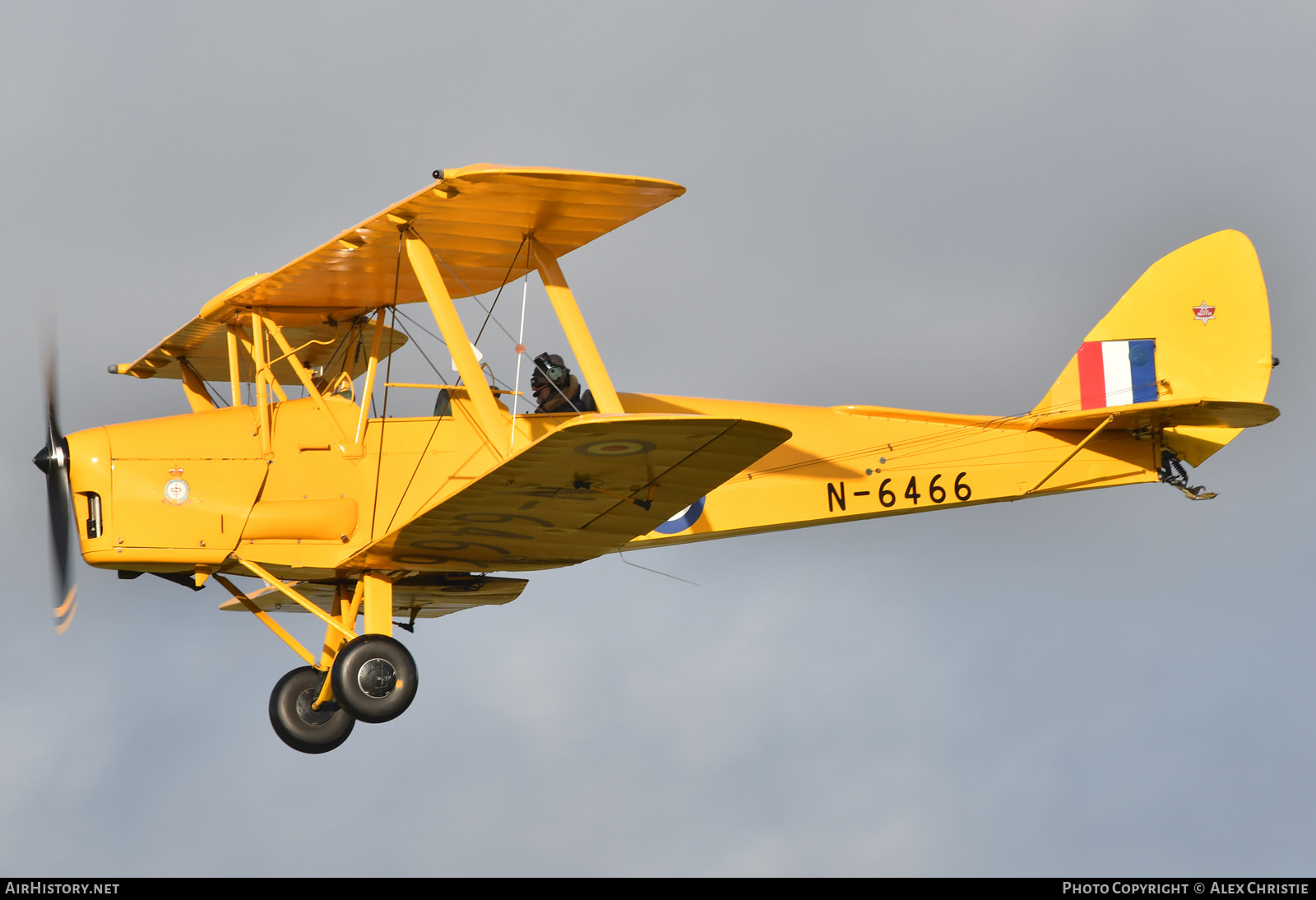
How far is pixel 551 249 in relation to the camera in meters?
11.0

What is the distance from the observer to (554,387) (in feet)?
37.4

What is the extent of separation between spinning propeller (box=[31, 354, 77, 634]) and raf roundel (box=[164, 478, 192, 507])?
622 mm

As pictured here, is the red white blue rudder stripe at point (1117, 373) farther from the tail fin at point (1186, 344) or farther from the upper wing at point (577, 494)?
the upper wing at point (577, 494)

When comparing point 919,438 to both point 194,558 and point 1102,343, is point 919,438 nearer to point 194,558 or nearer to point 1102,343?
point 1102,343

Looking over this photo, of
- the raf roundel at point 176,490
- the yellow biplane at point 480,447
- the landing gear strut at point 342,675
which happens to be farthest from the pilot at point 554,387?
the raf roundel at point 176,490

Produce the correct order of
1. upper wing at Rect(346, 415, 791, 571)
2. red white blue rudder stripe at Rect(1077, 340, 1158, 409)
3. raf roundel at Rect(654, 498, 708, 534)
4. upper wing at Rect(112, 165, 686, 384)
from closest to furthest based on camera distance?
upper wing at Rect(346, 415, 791, 571) < upper wing at Rect(112, 165, 686, 384) < raf roundel at Rect(654, 498, 708, 534) < red white blue rudder stripe at Rect(1077, 340, 1158, 409)

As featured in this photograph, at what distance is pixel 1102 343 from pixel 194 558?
25.8ft

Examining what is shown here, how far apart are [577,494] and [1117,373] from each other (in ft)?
18.7

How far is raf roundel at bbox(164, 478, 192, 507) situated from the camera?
1043 cm

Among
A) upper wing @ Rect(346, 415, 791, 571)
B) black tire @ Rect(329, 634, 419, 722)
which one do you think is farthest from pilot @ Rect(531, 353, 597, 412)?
black tire @ Rect(329, 634, 419, 722)

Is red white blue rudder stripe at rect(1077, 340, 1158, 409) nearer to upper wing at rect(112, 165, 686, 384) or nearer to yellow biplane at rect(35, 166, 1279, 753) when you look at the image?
yellow biplane at rect(35, 166, 1279, 753)

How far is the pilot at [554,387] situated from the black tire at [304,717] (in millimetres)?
2675
